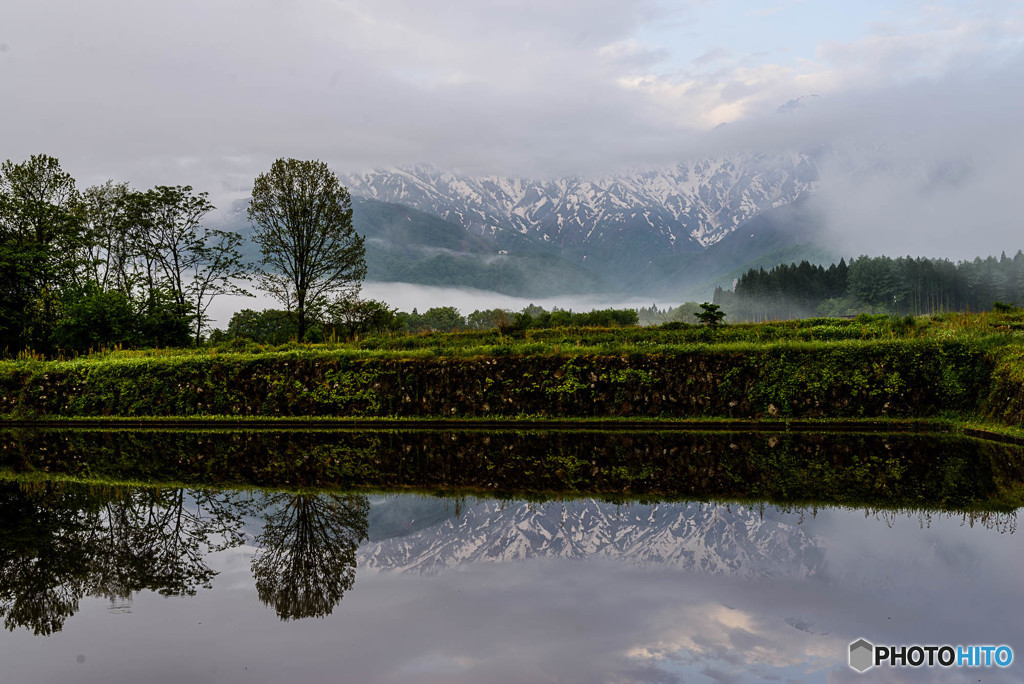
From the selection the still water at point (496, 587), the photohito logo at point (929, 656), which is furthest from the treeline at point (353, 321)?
the photohito logo at point (929, 656)

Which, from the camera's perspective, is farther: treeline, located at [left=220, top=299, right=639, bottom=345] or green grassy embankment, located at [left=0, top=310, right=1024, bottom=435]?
treeline, located at [left=220, top=299, right=639, bottom=345]

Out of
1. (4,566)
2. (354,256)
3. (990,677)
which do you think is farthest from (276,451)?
(354,256)

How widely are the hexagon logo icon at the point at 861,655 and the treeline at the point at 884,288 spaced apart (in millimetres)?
117042

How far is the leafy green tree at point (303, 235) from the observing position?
3938 centimetres

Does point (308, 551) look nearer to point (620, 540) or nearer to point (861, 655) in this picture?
point (620, 540)

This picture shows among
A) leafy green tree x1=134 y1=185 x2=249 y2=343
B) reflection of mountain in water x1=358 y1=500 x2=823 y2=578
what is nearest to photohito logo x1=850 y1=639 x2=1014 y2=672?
reflection of mountain in water x1=358 y1=500 x2=823 y2=578

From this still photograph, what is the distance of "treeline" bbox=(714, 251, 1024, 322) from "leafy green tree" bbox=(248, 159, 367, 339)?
9127cm

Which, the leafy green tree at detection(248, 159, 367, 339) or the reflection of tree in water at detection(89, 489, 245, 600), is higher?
the leafy green tree at detection(248, 159, 367, 339)

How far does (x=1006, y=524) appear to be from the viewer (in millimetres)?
8359

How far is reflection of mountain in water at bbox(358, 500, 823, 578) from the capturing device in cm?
716

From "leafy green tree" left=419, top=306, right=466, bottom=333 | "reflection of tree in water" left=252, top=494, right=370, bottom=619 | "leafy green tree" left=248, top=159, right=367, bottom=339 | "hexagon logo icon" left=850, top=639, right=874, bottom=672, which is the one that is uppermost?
"leafy green tree" left=248, top=159, right=367, bottom=339

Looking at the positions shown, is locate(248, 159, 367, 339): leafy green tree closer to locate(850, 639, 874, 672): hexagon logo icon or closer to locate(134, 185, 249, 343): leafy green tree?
locate(134, 185, 249, 343): leafy green tree

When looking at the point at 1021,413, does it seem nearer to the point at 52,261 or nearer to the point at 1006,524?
the point at 1006,524

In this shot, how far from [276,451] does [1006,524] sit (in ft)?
44.4
